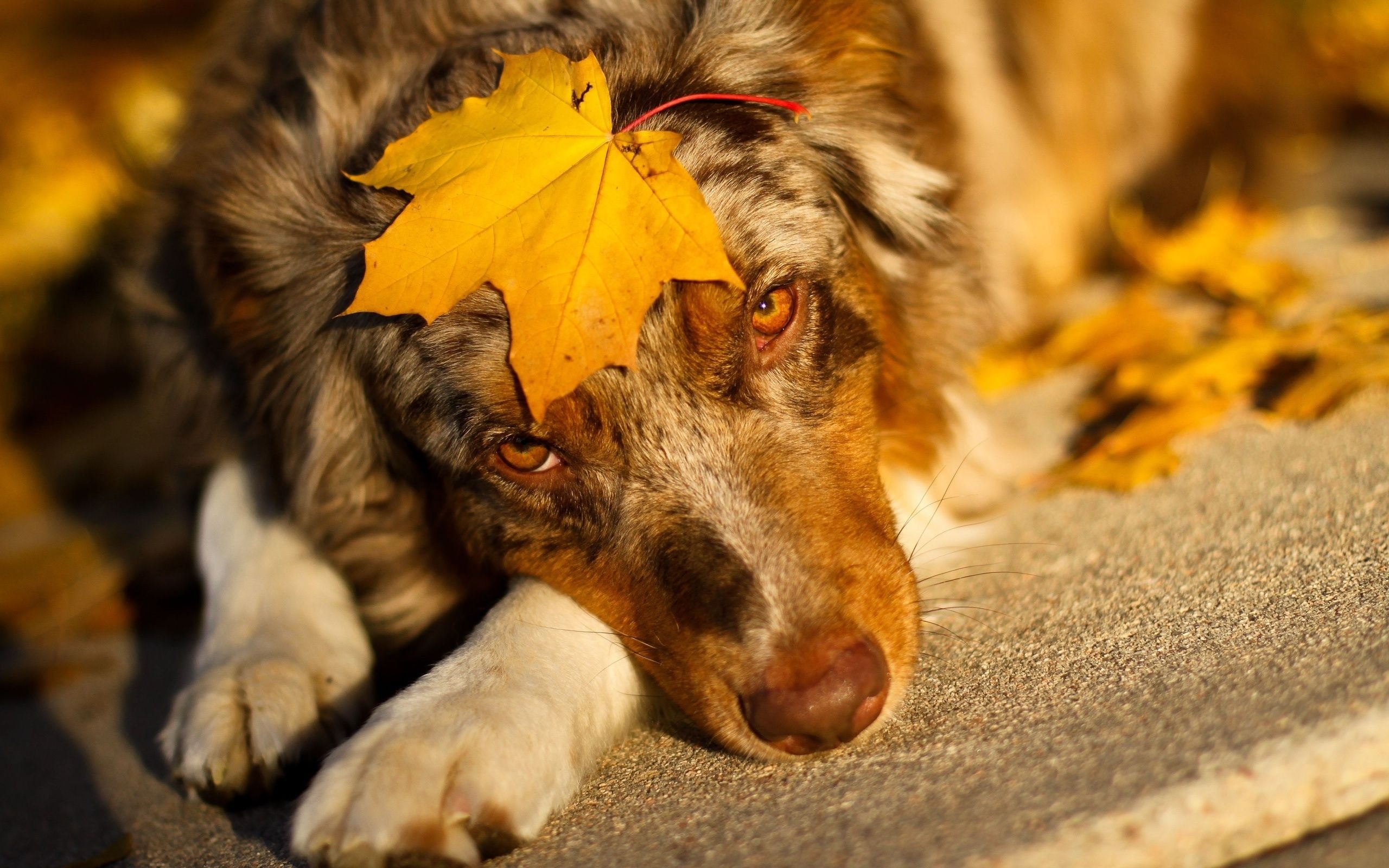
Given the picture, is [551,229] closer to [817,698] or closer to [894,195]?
[817,698]

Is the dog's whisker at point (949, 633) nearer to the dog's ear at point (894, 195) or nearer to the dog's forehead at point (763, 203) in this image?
the dog's forehead at point (763, 203)

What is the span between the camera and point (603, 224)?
90.1 inches

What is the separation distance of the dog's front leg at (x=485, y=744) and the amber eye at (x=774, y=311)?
74cm

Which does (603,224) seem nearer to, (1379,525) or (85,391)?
(1379,525)

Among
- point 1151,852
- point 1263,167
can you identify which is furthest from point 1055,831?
point 1263,167

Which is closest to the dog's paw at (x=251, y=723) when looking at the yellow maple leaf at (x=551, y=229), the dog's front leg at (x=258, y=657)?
the dog's front leg at (x=258, y=657)

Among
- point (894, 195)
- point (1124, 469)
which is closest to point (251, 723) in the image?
point (894, 195)

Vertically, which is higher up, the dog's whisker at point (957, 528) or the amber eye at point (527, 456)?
the amber eye at point (527, 456)

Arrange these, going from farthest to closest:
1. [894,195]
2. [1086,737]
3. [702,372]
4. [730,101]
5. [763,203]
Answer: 1. [894,195]
2. [730,101]
3. [763,203]
4. [702,372]
5. [1086,737]

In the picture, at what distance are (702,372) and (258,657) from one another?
1327mm

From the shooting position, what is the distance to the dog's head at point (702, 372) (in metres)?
2.32

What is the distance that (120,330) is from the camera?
609cm

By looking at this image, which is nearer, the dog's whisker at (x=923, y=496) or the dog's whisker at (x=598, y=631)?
the dog's whisker at (x=598, y=631)

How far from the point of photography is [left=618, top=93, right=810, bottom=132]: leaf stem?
2.61 metres
